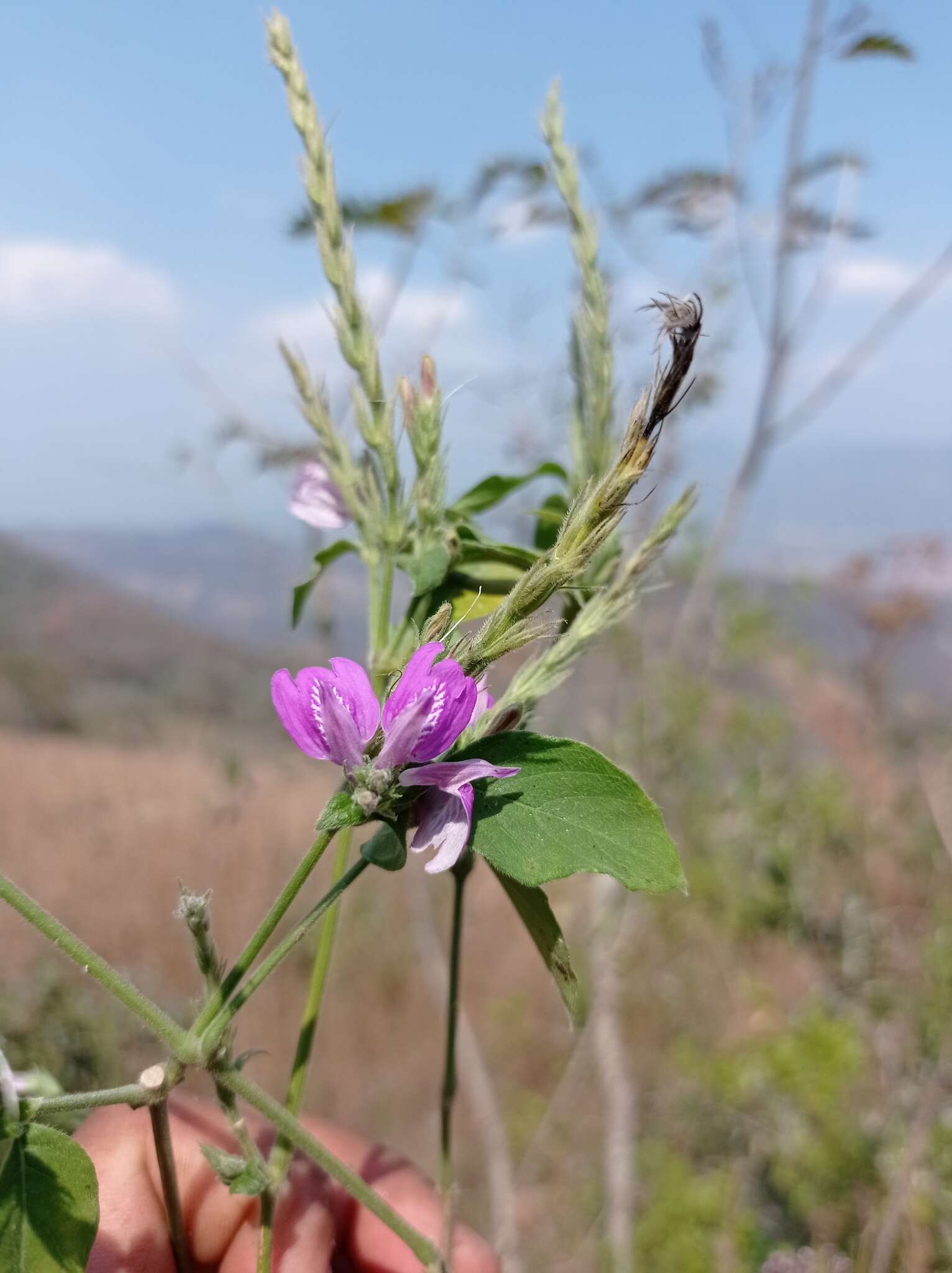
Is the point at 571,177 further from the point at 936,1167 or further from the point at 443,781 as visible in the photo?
the point at 936,1167

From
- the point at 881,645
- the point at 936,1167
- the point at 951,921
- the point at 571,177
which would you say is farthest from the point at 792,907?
the point at 571,177

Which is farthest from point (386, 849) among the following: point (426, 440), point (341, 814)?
point (426, 440)

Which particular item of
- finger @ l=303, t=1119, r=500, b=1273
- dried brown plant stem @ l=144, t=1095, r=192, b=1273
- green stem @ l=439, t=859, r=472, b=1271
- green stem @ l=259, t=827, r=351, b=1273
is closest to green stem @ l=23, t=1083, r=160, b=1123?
dried brown plant stem @ l=144, t=1095, r=192, b=1273

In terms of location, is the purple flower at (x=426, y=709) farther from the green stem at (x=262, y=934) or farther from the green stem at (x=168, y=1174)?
the green stem at (x=168, y=1174)

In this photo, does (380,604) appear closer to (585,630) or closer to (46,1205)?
(585,630)

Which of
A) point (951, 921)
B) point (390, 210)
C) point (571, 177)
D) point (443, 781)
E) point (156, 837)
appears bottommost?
point (156, 837)

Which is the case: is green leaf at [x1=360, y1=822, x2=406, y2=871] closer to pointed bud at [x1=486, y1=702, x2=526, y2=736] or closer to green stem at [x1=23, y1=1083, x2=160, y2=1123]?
pointed bud at [x1=486, y1=702, x2=526, y2=736]
